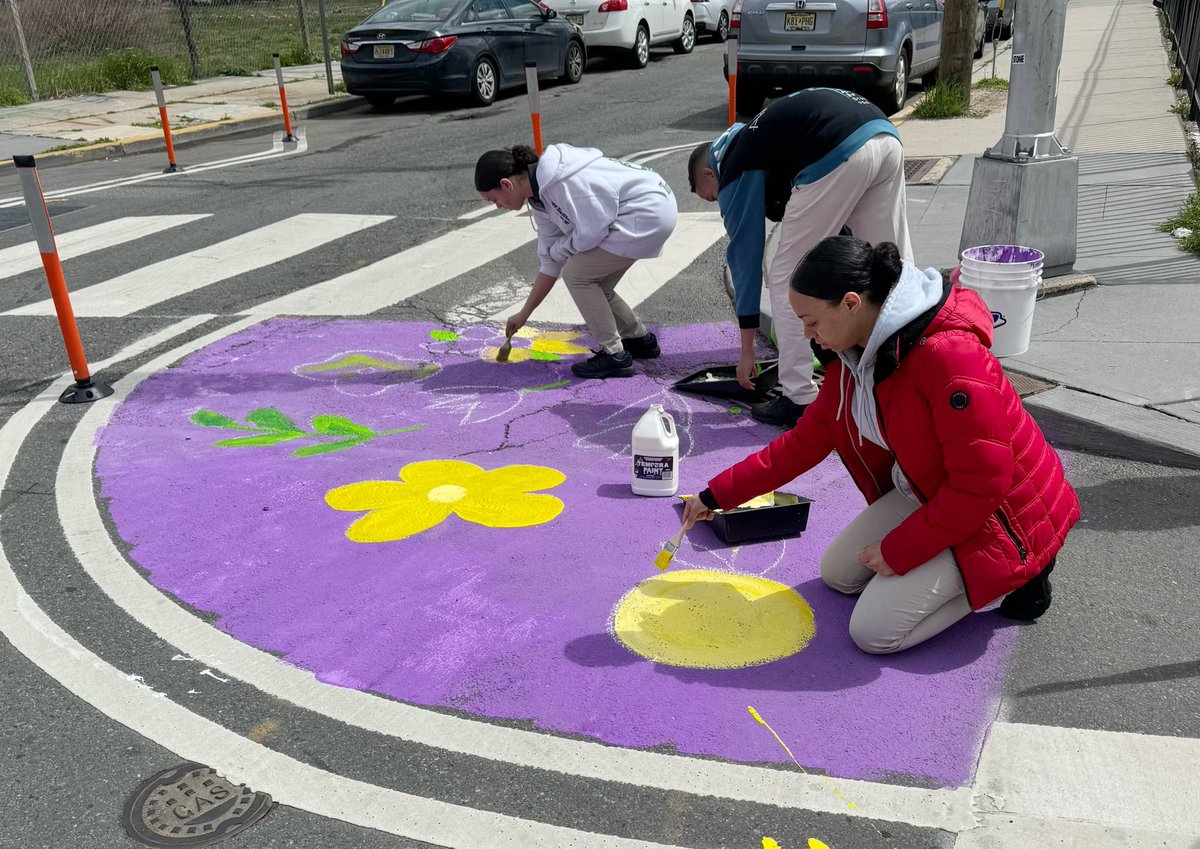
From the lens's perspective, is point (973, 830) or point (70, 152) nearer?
point (973, 830)

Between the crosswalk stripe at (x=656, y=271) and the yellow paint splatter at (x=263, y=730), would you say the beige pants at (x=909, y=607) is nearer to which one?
the yellow paint splatter at (x=263, y=730)

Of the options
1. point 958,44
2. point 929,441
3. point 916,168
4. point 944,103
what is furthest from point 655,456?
point 958,44

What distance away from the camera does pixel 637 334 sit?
6273 millimetres

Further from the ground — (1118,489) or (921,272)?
(921,272)

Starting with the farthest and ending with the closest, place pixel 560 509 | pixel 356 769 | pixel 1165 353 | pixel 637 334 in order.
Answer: pixel 637 334 < pixel 1165 353 < pixel 560 509 < pixel 356 769

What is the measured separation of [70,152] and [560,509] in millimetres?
11008

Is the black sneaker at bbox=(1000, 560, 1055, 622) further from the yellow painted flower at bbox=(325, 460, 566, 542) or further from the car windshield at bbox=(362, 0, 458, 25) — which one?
the car windshield at bbox=(362, 0, 458, 25)

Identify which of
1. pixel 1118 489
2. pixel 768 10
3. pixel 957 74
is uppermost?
pixel 768 10

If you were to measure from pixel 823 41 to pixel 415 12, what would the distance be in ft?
20.6

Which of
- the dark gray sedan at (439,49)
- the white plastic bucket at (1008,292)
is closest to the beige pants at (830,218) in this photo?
the white plastic bucket at (1008,292)

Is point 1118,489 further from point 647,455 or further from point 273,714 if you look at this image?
point 273,714

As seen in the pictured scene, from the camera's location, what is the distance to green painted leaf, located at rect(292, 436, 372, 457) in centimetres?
506

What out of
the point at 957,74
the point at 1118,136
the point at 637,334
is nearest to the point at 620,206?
the point at 637,334

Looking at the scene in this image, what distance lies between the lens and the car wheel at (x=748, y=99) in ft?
44.3
